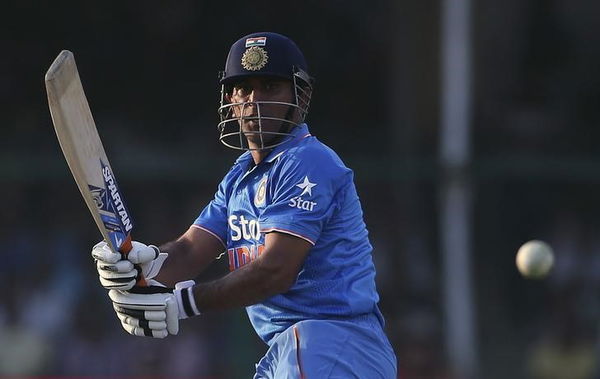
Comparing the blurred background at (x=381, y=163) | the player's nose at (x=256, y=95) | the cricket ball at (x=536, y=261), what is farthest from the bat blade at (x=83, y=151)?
the blurred background at (x=381, y=163)

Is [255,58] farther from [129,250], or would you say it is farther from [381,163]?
[381,163]

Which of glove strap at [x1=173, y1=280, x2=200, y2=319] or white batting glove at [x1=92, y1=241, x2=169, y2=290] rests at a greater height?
white batting glove at [x1=92, y1=241, x2=169, y2=290]

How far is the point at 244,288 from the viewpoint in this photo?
156 inches

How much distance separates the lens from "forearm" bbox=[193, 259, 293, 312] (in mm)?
3951

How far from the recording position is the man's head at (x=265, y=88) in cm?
425

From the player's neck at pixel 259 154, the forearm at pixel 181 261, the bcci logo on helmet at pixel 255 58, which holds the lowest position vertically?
the forearm at pixel 181 261

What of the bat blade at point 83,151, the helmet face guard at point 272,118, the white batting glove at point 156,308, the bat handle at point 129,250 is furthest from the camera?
the helmet face guard at point 272,118

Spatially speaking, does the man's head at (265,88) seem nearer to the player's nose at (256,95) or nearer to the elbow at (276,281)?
the player's nose at (256,95)

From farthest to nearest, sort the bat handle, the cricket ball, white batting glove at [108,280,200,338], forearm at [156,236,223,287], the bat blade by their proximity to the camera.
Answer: the cricket ball
forearm at [156,236,223,287]
the bat handle
white batting glove at [108,280,200,338]
the bat blade

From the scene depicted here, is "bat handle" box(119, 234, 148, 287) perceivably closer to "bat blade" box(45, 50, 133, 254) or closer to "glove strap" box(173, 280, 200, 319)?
"bat blade" box(45, 50, 133, 254)

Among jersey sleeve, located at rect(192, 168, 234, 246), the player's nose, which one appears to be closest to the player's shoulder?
the player's nose

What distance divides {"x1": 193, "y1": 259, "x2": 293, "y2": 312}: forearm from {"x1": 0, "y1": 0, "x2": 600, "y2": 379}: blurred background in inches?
186

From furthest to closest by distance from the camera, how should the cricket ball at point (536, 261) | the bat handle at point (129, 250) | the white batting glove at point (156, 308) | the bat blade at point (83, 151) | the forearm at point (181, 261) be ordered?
the cricket ball at point (536, 261), the forearm at point (181, 261), the bat handle at point (129, 250), the white batting glove at point (156, 308), the bat blade at point (83, 151)

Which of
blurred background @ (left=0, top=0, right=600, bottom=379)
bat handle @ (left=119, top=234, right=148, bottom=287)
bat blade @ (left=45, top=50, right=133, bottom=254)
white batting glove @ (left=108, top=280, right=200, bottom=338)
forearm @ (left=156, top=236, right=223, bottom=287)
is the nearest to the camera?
bat blade @ (left=45, top=50, right=133, bottom=254)
